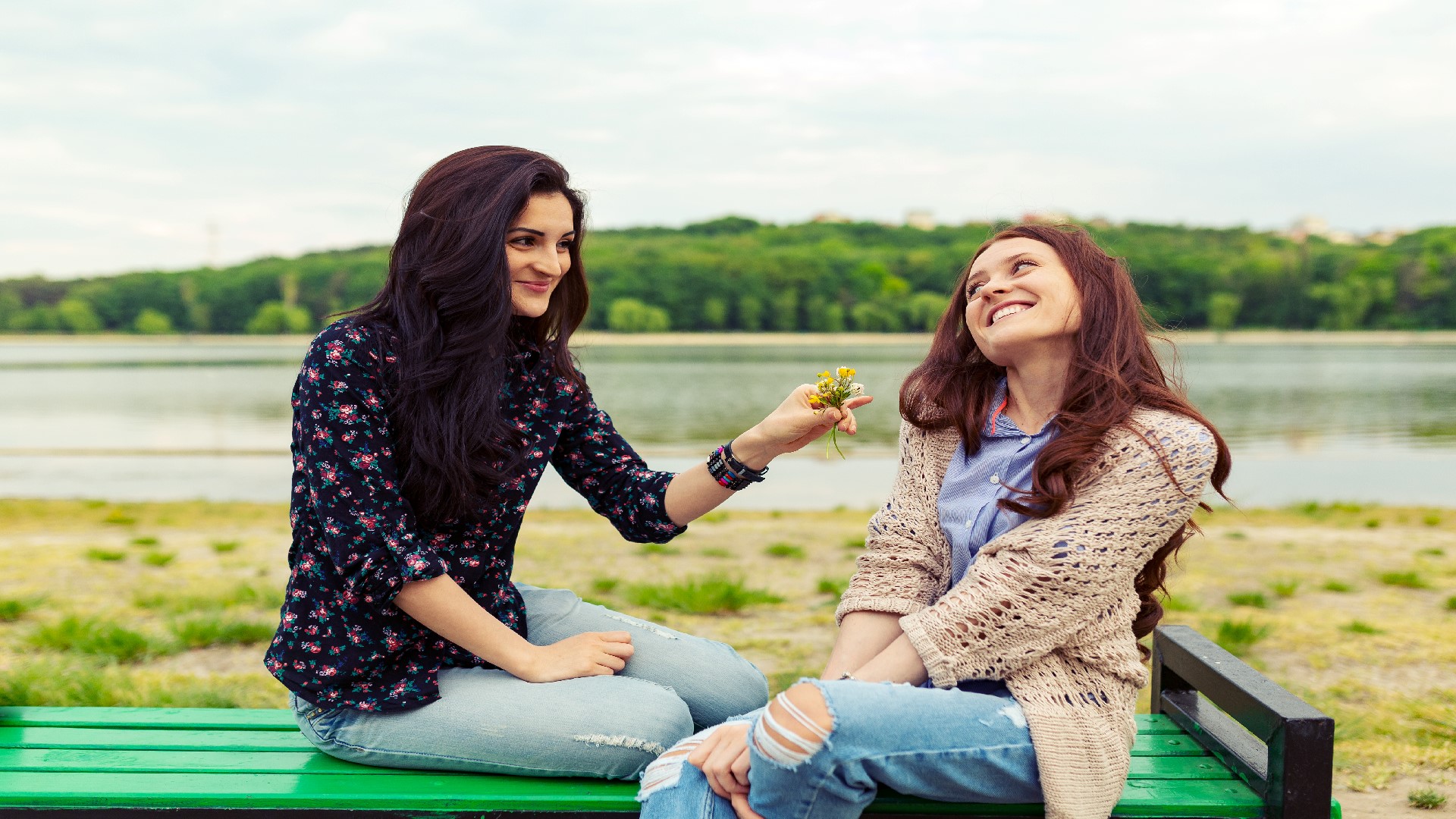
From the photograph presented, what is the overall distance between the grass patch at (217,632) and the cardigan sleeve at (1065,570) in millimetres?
3872

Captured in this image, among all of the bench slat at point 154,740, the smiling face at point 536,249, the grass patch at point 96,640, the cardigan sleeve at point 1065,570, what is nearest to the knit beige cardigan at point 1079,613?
the cardigan sleeve at point 1065,570

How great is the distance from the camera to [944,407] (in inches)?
104

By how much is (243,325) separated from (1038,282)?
7984 cm

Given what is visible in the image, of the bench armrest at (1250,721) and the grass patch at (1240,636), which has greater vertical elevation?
the bench armrest at (1250,721)

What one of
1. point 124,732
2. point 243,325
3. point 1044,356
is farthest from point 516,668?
point 243,325

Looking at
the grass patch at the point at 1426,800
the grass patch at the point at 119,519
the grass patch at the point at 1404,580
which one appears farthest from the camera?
the grass patch at the point at 119,519

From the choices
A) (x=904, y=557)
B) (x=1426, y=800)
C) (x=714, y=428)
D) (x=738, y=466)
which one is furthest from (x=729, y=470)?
(x=714, y=428)

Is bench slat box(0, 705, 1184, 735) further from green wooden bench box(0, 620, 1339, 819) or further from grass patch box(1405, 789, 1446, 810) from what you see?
grass patch box(1405, 789, 1446, 810)

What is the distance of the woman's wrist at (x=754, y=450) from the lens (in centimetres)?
266

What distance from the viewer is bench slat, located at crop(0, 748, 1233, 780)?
229cm

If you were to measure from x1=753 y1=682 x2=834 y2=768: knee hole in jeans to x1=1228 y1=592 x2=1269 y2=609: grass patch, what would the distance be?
15.7ft

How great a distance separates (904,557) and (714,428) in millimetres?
18564

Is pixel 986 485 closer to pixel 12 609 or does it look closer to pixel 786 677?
pixel 786 677

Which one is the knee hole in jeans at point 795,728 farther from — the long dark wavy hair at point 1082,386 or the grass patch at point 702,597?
the grass patch at point 702,597
